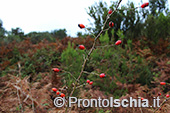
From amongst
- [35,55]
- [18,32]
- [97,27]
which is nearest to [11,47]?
[35,55]

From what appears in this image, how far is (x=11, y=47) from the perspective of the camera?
19.0 feet

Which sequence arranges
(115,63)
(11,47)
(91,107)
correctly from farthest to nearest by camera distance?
(11,47), (115,63), (91,107)

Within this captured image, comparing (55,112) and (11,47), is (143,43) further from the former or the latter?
(11,47)

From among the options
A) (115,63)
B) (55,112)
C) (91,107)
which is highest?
(115,63)

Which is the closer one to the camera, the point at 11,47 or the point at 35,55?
the point at 35,55

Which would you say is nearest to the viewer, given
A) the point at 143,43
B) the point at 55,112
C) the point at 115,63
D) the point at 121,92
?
the point at 55,112

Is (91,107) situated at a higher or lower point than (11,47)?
lower

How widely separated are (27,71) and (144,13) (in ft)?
19.6

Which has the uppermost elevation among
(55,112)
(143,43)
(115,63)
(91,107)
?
(143,43)

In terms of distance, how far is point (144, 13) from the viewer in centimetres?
648

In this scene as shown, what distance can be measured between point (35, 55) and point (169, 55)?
4.70 metres

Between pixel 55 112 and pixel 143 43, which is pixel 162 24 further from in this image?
pixel 55 112

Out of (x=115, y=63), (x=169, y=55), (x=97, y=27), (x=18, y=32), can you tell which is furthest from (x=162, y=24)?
(x=18, y=32)

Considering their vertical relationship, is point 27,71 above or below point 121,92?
above
